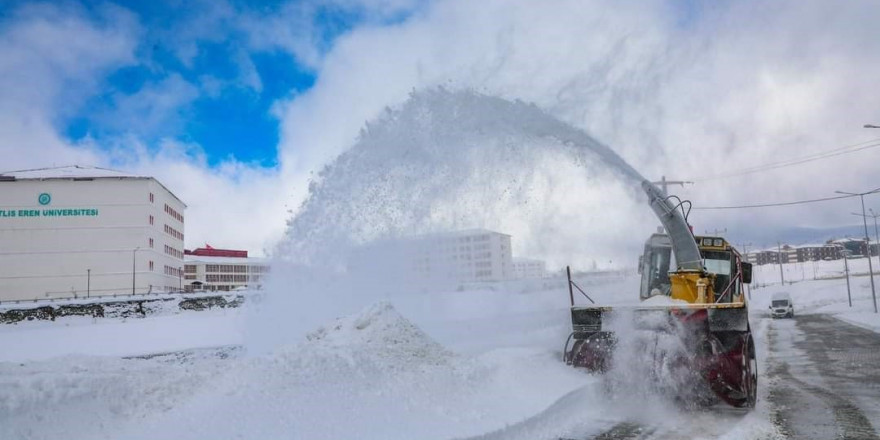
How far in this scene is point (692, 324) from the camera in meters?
8.52

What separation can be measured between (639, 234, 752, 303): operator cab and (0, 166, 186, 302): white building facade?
79.0 metres

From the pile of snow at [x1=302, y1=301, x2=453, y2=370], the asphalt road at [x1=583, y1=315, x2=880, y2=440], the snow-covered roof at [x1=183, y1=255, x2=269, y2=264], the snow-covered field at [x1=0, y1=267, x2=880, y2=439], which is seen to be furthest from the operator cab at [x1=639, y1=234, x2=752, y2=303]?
the snow-covered roof at [x1=183, y1=255, x2=269, y2=264]

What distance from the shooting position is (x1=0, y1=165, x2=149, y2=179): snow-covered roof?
83562 millimetres

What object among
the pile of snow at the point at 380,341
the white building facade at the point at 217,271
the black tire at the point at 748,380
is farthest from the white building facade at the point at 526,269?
the white building facade at the point at 217,271

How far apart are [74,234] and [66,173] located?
9.62 metres

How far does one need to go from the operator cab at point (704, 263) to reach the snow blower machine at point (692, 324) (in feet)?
0.06

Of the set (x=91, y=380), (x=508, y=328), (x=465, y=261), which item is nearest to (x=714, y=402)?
(x=91, y=380)

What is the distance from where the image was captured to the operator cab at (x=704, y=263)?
10945 mm

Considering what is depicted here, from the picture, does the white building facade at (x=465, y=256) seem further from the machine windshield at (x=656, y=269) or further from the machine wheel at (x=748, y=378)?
the machine wheel at (x=748, y=378)

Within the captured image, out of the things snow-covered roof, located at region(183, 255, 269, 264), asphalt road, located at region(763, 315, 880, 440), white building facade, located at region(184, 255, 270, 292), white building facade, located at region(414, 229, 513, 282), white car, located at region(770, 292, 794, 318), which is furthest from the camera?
snow-covered roof, located at region(183, 255, 269, 264)

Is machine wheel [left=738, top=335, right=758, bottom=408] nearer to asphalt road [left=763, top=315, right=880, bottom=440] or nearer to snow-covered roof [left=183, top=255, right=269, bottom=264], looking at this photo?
asphalt road [left=763, top=315, right=880, bottom=440]

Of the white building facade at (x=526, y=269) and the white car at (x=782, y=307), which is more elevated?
the white building facade at (x=526, y=269)

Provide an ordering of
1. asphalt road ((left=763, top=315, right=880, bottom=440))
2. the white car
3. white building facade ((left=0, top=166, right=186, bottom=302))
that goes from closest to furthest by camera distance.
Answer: asphalt road ((left=763, top=315, right=880, bottom=440)), the white car, white building facade ((left=0, top=166, right=186, bottom=302))

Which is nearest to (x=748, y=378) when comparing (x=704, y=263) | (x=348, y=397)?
(x=704, y=263)
